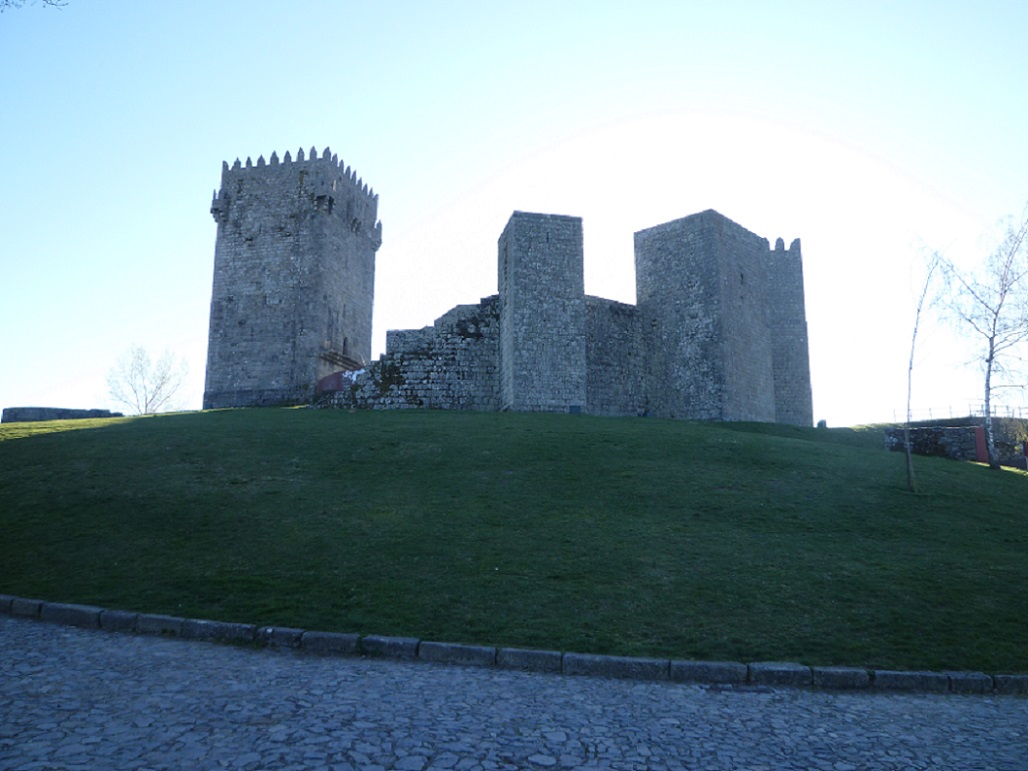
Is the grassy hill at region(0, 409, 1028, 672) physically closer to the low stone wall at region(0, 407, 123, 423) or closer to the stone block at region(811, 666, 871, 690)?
the stone block at region(811, 666, 871, 690)

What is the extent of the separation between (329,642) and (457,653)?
1.54 m

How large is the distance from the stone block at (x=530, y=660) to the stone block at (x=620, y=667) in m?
0.12

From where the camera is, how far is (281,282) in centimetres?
3919

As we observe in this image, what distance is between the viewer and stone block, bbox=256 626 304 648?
856 cm

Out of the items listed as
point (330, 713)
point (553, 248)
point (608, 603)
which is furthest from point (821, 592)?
point (553, 248)

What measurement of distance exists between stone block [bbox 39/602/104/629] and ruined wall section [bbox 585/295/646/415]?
23375 mm

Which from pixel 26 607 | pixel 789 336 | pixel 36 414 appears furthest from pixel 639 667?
pixel 789 336

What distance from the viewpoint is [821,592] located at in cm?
1036

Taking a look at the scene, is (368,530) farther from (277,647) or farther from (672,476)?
(672,476)

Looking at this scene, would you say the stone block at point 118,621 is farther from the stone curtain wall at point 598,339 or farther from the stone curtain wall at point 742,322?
the stone curtain wall at point 742,322

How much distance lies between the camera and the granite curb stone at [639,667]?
7996 mm

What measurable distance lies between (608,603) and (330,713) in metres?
4.56

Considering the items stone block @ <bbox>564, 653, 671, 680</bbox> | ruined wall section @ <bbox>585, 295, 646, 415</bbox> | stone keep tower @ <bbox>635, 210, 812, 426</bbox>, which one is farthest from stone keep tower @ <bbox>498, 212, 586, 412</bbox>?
stone block @ <bbox>564, 653, 671, 680</bbox>

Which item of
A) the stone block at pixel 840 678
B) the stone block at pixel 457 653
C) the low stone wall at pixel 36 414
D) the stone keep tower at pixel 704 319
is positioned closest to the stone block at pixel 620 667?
the stone block at pixel 457 653
